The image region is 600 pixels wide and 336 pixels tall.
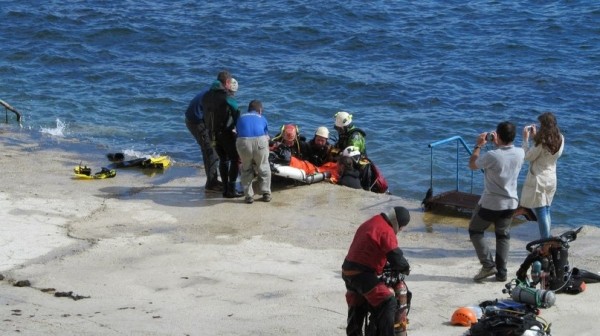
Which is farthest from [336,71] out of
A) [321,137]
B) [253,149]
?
[253,149]

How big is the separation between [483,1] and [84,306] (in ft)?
80.3

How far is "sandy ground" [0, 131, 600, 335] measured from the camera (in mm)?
10031

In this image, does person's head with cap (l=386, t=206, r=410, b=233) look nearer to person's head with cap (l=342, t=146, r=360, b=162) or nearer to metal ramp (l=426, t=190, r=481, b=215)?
metal ramp (l=426, t=190, r=481, b=215)

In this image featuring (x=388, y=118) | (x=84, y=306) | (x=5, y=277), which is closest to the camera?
(x=84, y=306)

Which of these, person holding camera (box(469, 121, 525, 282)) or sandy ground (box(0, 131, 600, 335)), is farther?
person holding camera (box(469, 121, 525, 282))

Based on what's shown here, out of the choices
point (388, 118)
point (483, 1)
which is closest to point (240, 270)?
point (388, 118)

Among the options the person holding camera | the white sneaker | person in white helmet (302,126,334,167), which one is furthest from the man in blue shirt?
the white sneaker

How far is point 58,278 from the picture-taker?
37.4 feet

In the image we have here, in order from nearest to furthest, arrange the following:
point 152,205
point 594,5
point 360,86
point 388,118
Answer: point 152,205 < point 388,118 < point 360,86 < point 594,5

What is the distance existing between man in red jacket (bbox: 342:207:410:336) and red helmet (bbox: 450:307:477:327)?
1.03 metres

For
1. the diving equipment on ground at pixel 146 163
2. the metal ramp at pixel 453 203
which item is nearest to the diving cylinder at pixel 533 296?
the metal ramp at pixel 453 203

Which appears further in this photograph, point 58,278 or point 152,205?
point 152,205

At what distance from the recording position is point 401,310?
9.05m

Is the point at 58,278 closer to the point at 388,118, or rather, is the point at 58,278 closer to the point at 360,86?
the point at 388,118
